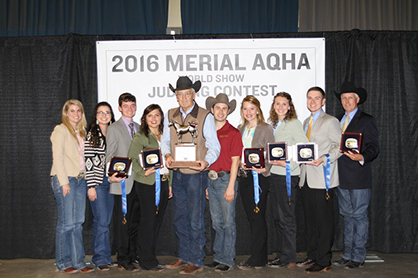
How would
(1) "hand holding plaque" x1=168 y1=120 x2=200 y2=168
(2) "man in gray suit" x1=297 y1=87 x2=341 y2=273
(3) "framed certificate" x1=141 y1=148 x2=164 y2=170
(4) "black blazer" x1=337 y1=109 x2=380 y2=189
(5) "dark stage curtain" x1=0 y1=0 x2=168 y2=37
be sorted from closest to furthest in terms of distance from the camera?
(1) "hand holding plaque" x1=168 y1=120 x2=200 y2=168 < (3) "framed certificate" x1=141 y1=148 x2=164 y2=170 < (2) "man in gray suit" x1=297 y1=87 x2=341 y2=273 < (4) "black blazer" x1=337 y1=109 x2=380 y2=189 < (5) "dark stage curtain" x1=0 y1=0 x2=168 y2=37

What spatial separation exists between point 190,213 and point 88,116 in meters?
1.78

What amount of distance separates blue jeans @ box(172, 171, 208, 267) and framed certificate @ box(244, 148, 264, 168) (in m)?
0.44

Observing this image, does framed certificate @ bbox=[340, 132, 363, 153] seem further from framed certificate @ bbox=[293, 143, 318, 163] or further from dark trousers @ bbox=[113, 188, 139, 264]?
dark trousers @ bbox=[113, 188, 139, 264]

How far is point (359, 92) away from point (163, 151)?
2.12 metres

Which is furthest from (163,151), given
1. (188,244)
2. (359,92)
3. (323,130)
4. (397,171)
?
(397,171)

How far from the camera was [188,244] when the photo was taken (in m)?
3.95

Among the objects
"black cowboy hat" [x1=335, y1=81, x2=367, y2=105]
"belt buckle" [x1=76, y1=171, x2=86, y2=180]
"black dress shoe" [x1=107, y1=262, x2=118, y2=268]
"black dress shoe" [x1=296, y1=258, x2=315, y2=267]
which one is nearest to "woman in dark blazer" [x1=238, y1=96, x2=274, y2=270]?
"black dress shoe" [x1=296, y1=258, x2=315, y2=267]

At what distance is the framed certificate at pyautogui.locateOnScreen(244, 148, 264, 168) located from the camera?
3744mm

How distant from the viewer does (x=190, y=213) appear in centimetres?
382

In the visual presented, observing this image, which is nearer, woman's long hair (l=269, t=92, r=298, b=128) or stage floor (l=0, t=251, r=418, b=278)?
stage floor (l=0, t=251, r=418, b=278)

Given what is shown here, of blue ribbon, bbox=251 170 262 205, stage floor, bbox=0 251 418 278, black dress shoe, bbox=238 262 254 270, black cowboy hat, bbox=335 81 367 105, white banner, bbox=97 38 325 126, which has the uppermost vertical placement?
white banner, bbox=97 38 325 126

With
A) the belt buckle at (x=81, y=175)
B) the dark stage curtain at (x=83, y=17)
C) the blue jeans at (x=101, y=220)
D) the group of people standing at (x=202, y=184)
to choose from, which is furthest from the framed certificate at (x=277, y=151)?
the dark stage curtain at (x=83, y=17)

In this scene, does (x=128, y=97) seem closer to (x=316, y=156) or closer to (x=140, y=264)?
(x=140, y=264)

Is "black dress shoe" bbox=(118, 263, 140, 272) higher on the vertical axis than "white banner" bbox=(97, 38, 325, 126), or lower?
lower
